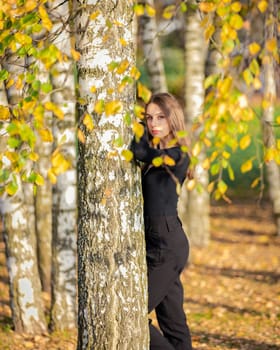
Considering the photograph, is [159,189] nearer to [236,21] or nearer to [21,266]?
[236,21]

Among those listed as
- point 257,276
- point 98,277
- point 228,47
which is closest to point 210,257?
point 257,276

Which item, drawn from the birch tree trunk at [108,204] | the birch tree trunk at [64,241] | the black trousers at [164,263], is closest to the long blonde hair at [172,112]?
the birch tree trunk at [108,204]

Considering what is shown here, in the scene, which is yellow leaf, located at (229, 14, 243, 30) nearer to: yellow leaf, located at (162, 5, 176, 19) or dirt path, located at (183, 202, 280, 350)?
yellow leaf, located at (162, 5, 176, 19)

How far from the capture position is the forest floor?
20.4 ft

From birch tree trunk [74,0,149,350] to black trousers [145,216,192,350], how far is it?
0.24 meters

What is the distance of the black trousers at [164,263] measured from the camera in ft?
14.2

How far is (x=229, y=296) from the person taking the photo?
8391 millimetres

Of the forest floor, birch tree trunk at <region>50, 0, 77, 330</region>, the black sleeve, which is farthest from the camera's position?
birch tree trunk at <region>50, 0, 77, 330</region>

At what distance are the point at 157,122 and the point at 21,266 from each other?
2.41 meters

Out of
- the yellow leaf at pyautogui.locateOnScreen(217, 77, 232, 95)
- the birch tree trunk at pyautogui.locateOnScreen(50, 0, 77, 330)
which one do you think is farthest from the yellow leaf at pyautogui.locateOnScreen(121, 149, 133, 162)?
the birch tree trunk at pyautogui.locateOnScreen(50, 0, 77, 330)

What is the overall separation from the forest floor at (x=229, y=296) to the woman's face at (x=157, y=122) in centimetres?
80

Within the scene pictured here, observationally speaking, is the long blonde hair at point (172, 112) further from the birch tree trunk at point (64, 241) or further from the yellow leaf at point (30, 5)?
the birch tree trunk at point (64, 241)

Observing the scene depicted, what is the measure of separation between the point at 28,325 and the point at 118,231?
262 cm

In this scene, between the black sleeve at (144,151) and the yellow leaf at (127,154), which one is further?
the black sleeve at (144,151)
